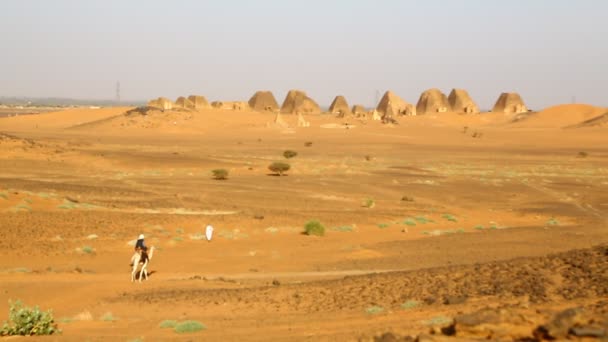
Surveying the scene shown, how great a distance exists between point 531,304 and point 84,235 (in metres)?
14.7

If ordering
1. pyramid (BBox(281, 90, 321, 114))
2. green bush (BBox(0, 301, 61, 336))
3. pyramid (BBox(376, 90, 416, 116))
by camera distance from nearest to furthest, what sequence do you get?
green bush (BBox(0, 301, 61, 336)), pyramid (BBox(281, 90, 321, 114)), pyramid (BBox(376, 90, 416, 116))

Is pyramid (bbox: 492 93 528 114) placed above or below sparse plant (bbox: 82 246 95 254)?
above

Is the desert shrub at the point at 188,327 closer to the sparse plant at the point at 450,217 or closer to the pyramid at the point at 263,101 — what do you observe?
the sparse plant at the point at 450,217

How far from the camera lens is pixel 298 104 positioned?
443 feet

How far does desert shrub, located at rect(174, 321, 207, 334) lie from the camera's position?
973 centimetres

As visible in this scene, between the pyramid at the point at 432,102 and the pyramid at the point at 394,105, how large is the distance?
2.58 metres

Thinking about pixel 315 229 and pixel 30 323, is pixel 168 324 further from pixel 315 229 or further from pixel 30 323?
pixel 315 229

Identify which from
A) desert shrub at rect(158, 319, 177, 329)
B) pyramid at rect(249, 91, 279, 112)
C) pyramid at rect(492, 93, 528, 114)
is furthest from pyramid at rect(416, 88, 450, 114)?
desert shrub at rect(158, 319, 177, 329)

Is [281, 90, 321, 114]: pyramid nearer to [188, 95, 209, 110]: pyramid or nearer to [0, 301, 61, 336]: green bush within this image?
[188, 95, 209, 110]: pyramid

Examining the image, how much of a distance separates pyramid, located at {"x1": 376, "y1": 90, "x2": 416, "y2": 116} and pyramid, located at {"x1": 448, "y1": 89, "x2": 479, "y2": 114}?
8.77 m

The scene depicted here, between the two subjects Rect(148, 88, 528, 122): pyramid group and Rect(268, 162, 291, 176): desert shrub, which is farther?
Rect(148, 88, 528, 122): pyramid group

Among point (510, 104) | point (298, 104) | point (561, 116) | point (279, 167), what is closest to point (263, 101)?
point (298, 104)

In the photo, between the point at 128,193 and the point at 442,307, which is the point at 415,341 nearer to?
the point at 442,307

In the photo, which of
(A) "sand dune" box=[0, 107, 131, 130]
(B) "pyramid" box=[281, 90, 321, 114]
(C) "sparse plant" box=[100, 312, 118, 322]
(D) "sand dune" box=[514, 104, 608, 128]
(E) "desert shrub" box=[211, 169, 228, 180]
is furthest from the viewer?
(B) "pyramid" box=[281, 90, 321, 114]
